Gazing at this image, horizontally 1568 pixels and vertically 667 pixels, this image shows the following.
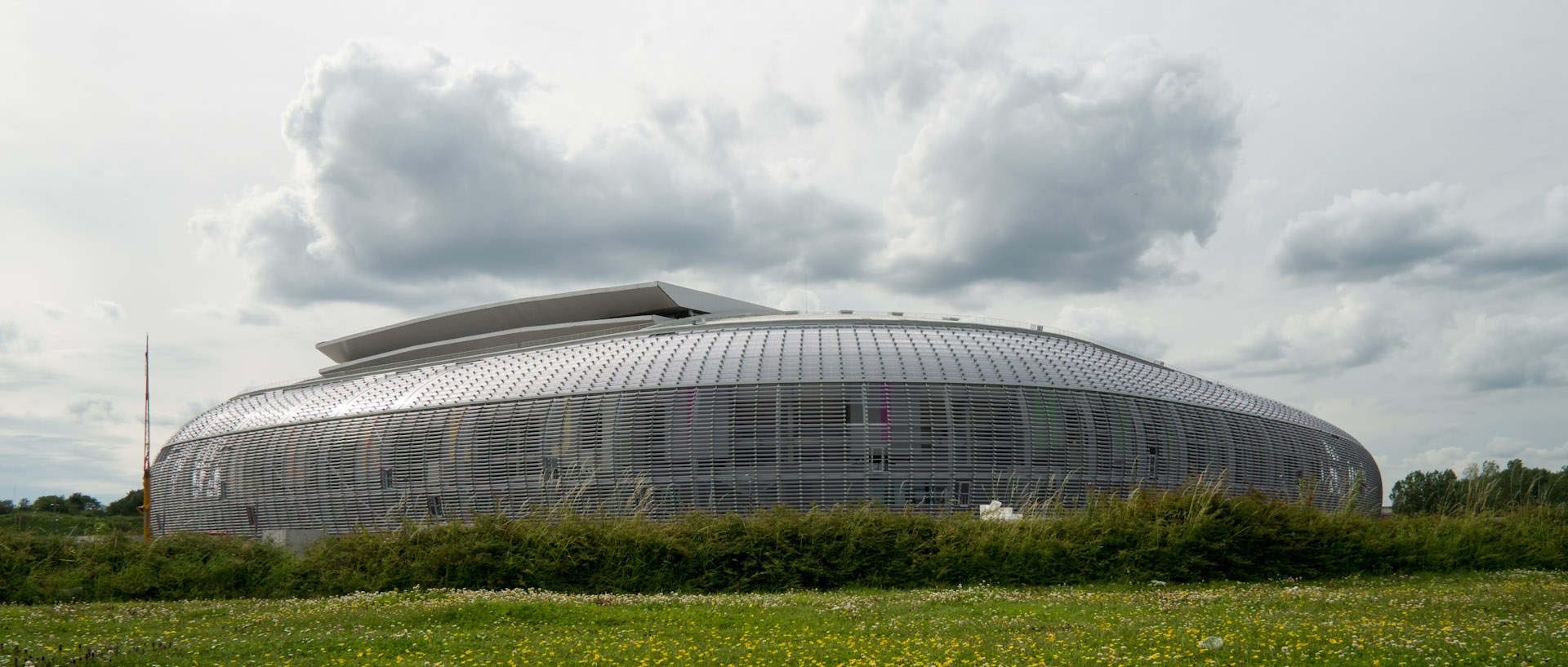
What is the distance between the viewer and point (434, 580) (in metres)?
23.0

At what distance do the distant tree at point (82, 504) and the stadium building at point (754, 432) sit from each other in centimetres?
5386

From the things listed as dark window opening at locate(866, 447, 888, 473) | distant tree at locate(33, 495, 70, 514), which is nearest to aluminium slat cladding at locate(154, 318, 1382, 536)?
dark window opening at locate(866, 447, 888, 473)

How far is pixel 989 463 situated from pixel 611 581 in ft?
66.2

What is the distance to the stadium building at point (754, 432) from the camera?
38781mm

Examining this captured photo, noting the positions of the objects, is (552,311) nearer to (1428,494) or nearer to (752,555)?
(752,555)

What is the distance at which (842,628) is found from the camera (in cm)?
1636

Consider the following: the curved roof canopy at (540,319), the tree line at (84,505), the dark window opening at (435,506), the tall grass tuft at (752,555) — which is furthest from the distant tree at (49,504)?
the tall grass tuft at (752,555)

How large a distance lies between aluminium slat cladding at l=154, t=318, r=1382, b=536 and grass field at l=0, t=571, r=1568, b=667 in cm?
1518

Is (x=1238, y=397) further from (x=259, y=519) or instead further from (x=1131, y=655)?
(x=259, y=519)

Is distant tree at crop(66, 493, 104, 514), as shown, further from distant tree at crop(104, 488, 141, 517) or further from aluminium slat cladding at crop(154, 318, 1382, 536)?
aluminium slat cladding at crop(154, 318, 1382, 536)

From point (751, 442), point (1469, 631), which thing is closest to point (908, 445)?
point (751, 442)

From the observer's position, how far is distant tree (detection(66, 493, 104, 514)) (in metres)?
96.4

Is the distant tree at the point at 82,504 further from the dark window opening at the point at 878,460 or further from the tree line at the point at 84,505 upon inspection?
the dark window opening at the point at 878,460

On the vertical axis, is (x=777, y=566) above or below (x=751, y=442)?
below
